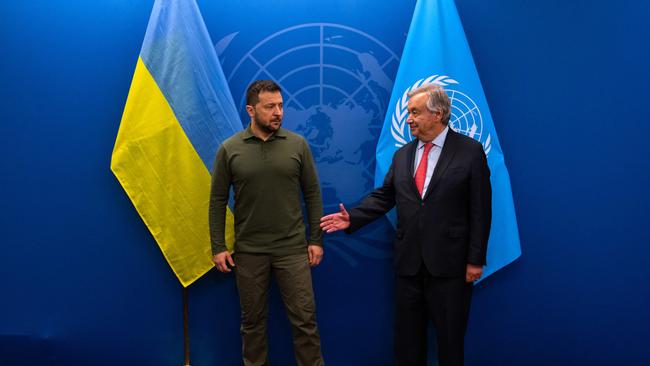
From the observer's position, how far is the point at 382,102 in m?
2.67

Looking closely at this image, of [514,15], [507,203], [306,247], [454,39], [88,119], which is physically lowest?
[306,247]

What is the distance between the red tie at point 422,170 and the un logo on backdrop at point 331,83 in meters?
0.46

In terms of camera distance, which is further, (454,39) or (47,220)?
(47,220)

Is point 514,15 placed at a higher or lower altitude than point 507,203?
higher

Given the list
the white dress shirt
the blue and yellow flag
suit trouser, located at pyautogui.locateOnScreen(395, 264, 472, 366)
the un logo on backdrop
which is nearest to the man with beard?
the blue and yellow flag

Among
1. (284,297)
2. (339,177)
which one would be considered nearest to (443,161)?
(339,177)

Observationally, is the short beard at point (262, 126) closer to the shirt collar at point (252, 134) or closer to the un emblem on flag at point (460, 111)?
the shirt collar at point (252, 134)

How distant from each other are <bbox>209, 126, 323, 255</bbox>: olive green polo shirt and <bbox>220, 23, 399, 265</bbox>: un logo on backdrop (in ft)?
1.11

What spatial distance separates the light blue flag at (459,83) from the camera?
2.48m

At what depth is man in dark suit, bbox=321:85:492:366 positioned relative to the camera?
7.07 ft

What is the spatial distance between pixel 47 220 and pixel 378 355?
2.05 meters

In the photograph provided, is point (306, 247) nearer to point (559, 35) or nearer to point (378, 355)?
point (378, 355)

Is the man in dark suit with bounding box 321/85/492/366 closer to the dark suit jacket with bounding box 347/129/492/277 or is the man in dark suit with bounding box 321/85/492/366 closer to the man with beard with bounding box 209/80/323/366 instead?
the dark suit jacket with bounding box 347/129/492/277

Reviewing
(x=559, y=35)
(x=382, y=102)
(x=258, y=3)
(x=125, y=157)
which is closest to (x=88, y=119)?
(x=125, y=157)
